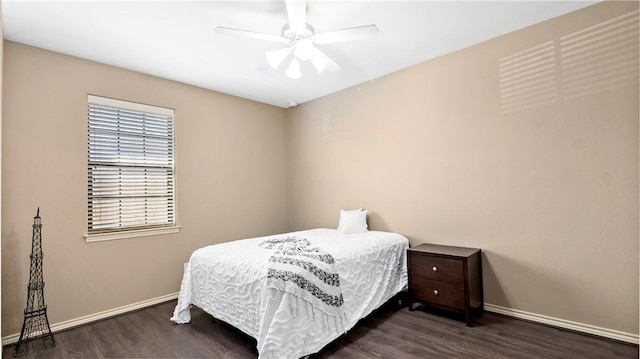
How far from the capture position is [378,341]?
257cm

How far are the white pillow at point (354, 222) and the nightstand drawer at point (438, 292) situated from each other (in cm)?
89

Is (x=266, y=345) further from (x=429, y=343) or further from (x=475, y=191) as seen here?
(x=475, y=191)

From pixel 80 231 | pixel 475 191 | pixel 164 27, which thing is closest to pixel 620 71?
pixel 475 191

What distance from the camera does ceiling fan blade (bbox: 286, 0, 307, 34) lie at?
6.70 feet

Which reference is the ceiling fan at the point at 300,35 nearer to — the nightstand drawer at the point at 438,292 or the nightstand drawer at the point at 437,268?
the nightstand drawer at the point at 437,268

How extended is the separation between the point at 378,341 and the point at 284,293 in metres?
0.93

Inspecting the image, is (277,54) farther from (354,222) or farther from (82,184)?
(82,184)

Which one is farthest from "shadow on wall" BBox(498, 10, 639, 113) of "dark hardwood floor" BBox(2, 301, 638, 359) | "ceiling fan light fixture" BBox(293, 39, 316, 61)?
"dark hardwood floor" BBox(2, 301, 638, 359)

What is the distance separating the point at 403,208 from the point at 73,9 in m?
3.44

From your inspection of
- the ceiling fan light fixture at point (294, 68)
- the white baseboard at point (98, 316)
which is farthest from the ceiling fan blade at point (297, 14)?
the white baseboard at point (98, 316)

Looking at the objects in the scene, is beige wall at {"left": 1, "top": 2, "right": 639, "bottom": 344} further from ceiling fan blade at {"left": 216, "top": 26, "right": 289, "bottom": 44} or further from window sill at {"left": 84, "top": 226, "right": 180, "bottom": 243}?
ceiling fan blade at {"left": 216, "top": 26, "right": 289, "bottom": 44}

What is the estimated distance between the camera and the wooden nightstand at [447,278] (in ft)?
9.13

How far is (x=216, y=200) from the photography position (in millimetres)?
4137

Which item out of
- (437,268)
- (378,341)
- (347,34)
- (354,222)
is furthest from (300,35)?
(378,341)
